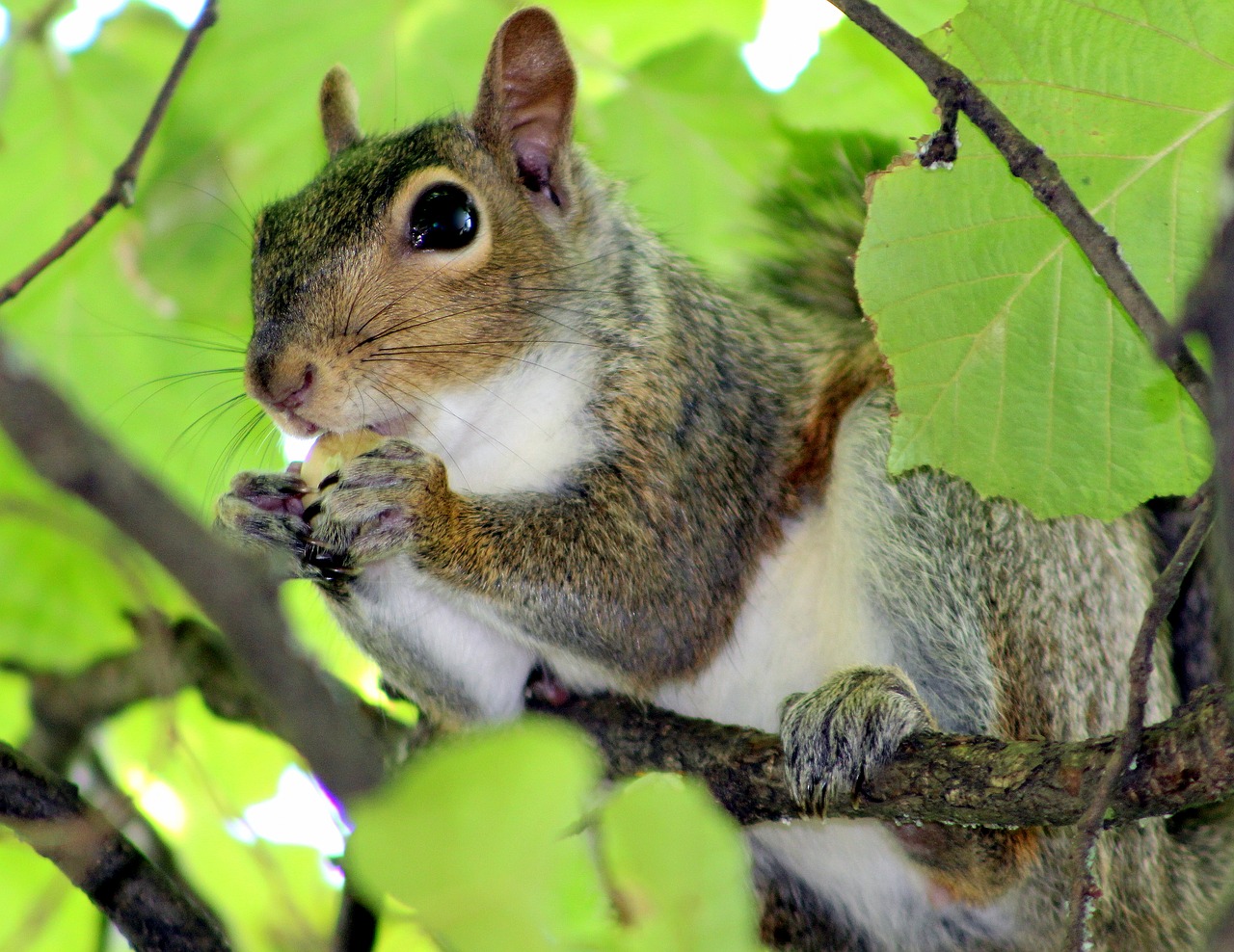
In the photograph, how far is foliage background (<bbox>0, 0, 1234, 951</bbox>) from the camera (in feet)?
5.02

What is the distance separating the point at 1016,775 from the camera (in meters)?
1.55

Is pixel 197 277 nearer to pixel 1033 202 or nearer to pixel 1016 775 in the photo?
pixel 1033 202

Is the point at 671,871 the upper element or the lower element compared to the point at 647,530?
lower

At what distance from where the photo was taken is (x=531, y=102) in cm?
264

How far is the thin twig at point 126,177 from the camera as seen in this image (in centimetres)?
186

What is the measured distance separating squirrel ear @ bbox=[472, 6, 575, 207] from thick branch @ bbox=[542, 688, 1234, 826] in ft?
3.50

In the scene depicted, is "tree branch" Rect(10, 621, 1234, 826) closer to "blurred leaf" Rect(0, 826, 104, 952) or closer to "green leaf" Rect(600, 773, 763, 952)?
"blurred leaf" Rect(0, 826, 104, 952)

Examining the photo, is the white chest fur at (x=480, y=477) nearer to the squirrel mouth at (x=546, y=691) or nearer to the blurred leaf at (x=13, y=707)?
the squirrel mouth at (x=546, y=691)

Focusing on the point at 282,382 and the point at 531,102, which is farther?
the point at 531,102

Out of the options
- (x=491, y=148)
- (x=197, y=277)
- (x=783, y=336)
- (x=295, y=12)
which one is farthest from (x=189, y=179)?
(x=783, y=336)

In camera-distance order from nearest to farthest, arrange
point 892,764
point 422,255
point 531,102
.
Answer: point 892,764 < point 422,255 < point 531,102

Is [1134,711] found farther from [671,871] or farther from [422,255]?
[422,255]

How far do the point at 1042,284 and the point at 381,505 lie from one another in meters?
1.05

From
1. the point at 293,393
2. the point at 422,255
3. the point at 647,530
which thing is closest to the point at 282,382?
the point at 293,393
